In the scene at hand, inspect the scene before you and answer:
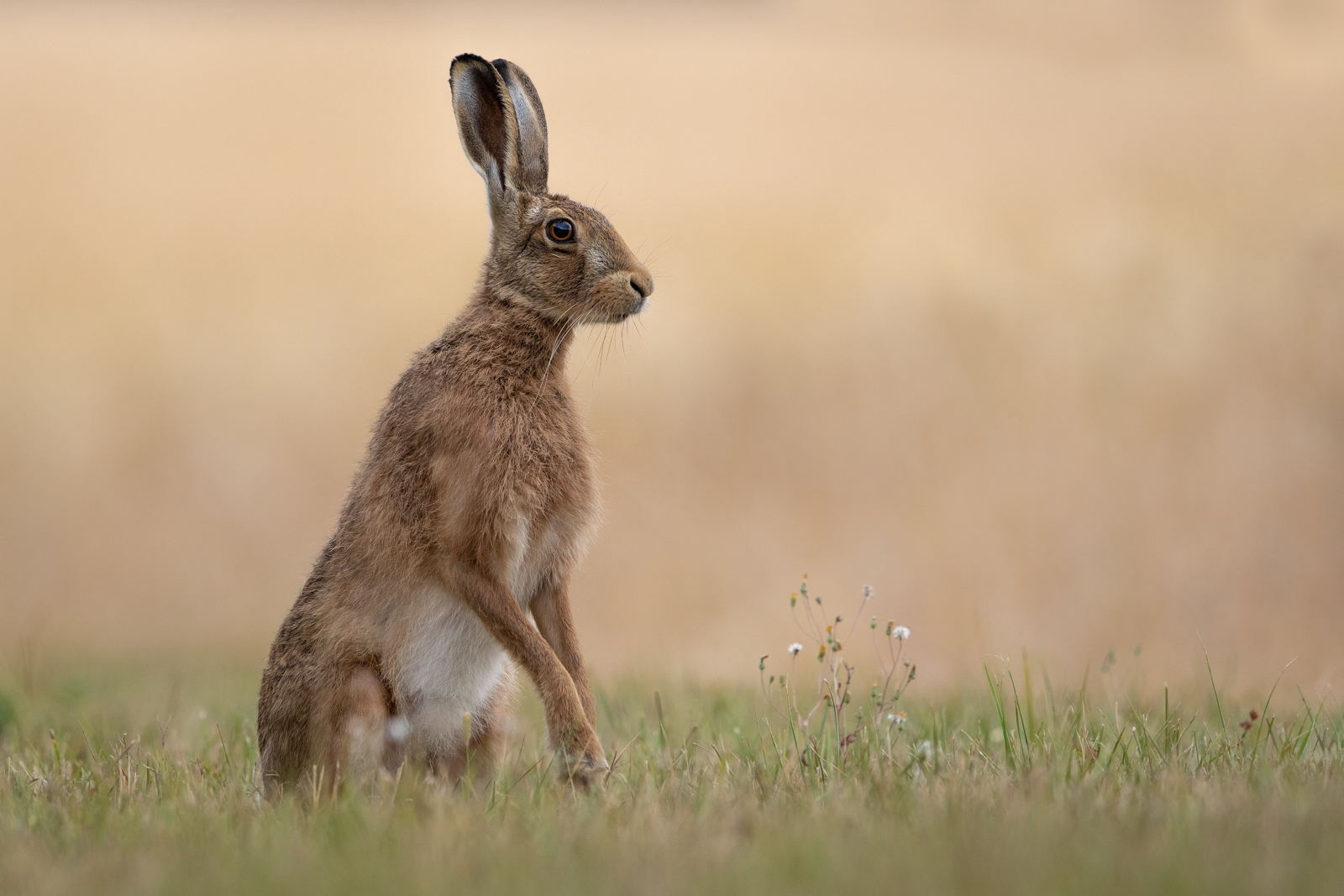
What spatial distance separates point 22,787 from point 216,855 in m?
1.44

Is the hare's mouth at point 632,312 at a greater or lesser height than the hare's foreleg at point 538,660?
greater

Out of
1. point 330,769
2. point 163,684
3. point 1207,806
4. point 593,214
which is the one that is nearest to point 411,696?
point 330,769

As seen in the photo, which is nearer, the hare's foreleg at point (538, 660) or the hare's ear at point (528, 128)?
the hare's foreleg at point (538, 660)

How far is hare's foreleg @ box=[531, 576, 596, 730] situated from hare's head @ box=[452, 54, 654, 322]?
0.91 meters

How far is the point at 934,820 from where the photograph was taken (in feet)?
9.48

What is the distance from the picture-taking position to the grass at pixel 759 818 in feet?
8.27

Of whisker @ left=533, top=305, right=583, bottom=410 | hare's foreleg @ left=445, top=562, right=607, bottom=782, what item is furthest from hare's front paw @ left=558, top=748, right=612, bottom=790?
whisker @ left=533, top=305, right=583, bottom=410

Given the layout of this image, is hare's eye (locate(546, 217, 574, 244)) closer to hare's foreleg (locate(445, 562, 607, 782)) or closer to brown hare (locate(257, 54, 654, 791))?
brown hare (locate(257, 54, 654, 791))

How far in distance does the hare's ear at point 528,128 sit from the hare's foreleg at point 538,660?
1.44 meters

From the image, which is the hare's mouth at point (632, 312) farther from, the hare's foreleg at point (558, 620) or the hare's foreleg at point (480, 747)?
the hare's foreleg at point (480, 747)

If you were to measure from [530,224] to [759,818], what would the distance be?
2.25m

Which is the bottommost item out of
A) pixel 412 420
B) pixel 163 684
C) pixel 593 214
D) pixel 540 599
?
pixel 163 684

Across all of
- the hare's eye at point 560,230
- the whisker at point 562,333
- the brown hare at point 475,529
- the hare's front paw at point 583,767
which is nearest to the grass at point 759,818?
the hare's front paw at point 583,767

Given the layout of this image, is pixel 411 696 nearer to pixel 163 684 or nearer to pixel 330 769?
pixel 330 769
